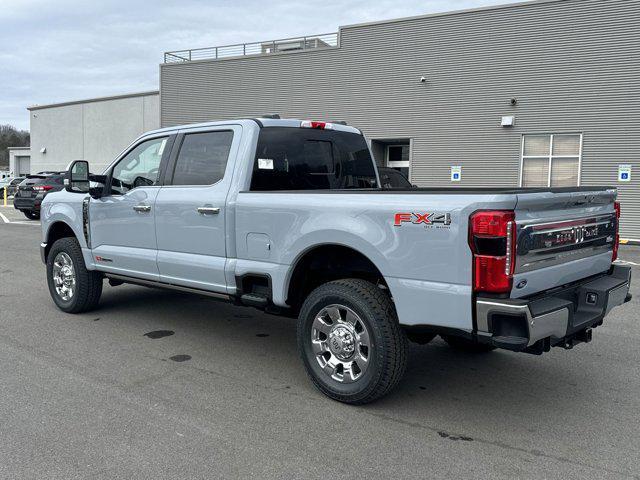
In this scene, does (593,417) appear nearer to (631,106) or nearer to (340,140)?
(340,140)

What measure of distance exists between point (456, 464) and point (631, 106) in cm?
1686

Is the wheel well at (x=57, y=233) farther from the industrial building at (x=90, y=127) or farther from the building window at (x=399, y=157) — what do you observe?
the industrial building at (x=90, y=127)

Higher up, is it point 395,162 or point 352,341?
point 395,162

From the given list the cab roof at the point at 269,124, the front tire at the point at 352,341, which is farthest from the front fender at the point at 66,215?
the front tire at the point at 352,341

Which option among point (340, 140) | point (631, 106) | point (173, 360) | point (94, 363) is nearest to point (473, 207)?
point (340, 140)

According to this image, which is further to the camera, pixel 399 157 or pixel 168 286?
pixel 399 157

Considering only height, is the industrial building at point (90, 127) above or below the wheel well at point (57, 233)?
above

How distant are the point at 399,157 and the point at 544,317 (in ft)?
62.3

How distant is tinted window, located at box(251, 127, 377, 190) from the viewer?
490 centimetres

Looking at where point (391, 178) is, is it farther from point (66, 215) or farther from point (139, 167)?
point (66, 215)

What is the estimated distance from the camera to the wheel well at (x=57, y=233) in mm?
6824

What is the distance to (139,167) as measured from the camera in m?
5.79

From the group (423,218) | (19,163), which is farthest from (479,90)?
(19,163)

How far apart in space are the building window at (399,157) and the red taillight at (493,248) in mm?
18274
